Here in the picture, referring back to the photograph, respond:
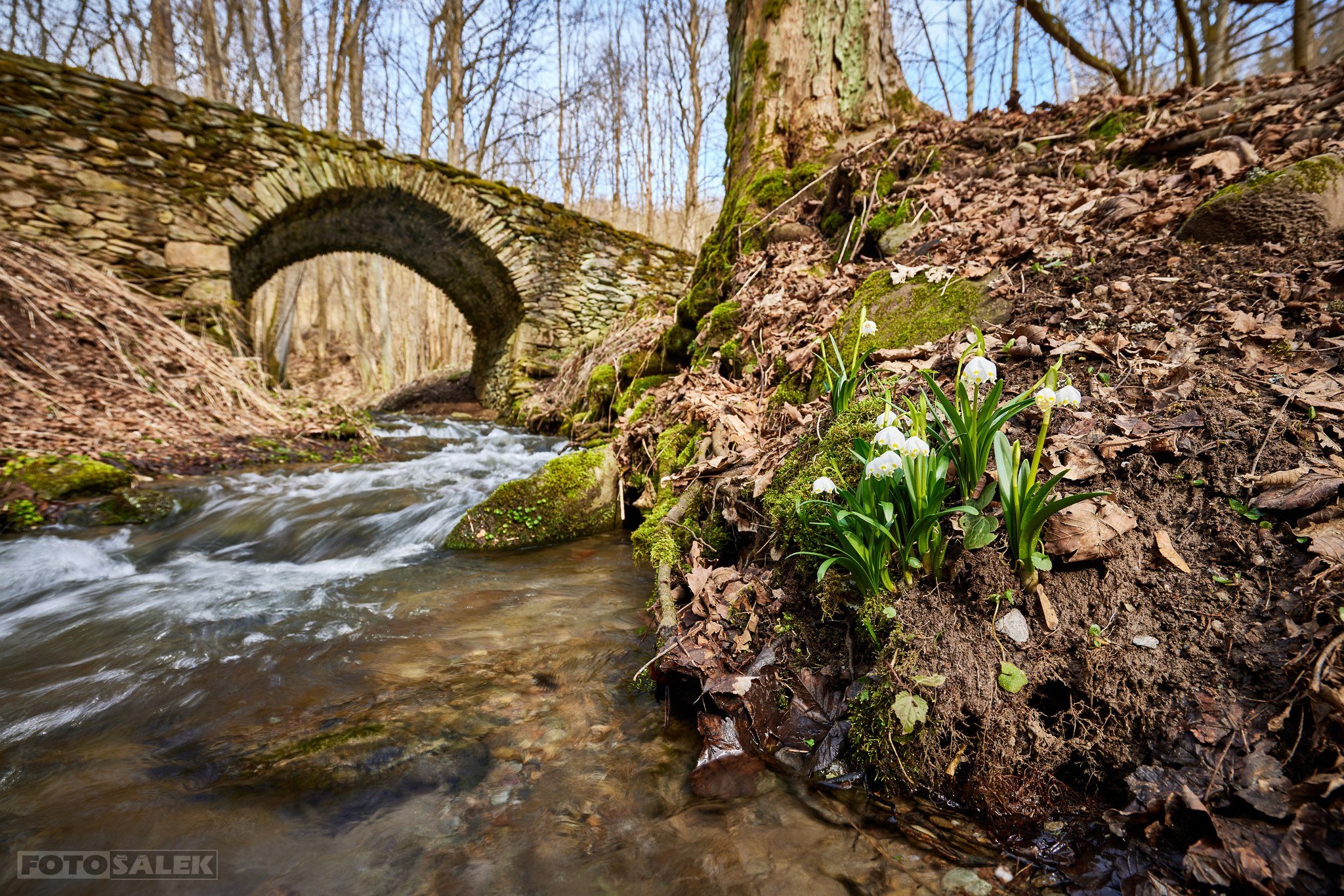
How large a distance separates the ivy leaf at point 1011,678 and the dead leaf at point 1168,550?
0.52 m

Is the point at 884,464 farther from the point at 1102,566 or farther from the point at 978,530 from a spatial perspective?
the point at 1102,566

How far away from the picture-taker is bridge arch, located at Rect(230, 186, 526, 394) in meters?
9.01

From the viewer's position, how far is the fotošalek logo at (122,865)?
Answer: 1289 millimetres

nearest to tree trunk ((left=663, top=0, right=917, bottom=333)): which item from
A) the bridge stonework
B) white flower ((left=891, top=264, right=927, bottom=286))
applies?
white flower ((left=891, top=264, right=927, bottom=286))

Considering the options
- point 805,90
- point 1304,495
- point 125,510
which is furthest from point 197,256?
point 1304,495

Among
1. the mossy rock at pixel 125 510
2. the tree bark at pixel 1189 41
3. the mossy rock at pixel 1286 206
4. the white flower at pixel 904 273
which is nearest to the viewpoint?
the mossy rock at pixel 1286 206

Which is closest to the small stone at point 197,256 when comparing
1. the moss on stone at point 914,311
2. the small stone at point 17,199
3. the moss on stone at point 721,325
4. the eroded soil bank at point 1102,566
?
the small stone at point 17,199

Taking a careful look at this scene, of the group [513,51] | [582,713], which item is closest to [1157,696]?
[582,713]

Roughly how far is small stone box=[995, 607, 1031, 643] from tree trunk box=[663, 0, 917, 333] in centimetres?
404

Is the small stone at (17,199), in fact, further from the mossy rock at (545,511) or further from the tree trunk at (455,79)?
the tree trunk at (455,79)

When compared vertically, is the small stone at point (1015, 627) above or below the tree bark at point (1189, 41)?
below

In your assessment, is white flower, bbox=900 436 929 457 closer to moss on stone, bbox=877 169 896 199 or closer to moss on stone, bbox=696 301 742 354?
moss on stone, bbox=696 301 742 354

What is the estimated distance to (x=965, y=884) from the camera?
1205 mm

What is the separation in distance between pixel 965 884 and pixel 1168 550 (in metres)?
1.05
